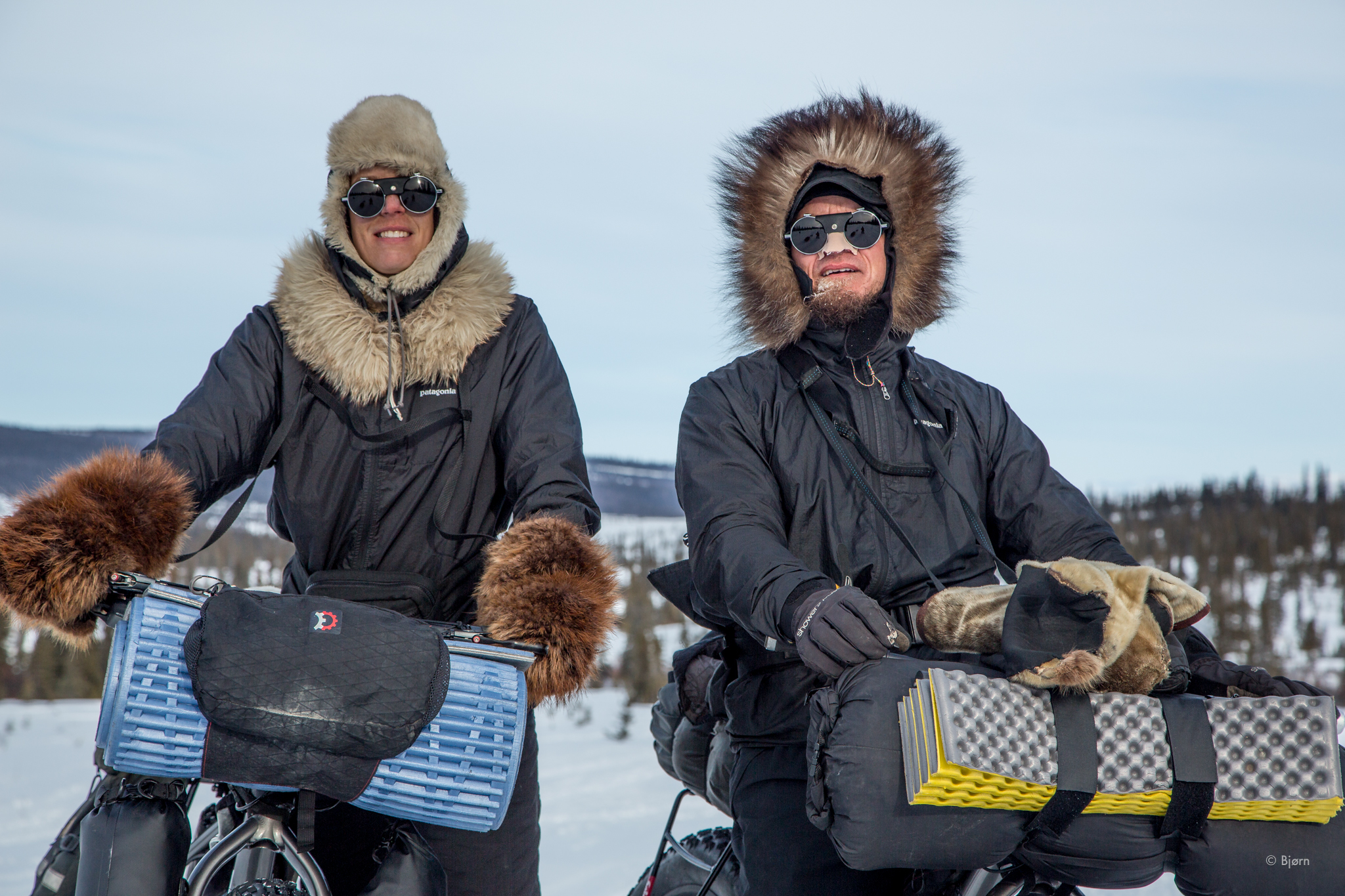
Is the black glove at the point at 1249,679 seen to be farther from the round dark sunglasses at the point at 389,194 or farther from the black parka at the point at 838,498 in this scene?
the round dark sunglasses at the point at 389,194

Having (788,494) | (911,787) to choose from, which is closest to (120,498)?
(788,494)

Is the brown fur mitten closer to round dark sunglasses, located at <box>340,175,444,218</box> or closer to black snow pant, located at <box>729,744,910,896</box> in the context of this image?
black snow pant, located at <box>729,744,910,896</box>

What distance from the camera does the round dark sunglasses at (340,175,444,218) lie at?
8.52 ft

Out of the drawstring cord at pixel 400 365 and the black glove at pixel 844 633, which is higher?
the drawstring cord at pixel 400 365

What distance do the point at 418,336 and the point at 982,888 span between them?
1.73m

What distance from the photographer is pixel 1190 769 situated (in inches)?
64.3

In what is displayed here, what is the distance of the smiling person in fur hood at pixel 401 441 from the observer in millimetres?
2131

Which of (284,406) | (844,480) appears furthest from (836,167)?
(284,406)

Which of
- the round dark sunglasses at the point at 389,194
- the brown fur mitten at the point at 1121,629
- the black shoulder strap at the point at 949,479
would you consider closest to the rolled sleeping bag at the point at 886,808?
the brown fur mitten at the point at 1121,629

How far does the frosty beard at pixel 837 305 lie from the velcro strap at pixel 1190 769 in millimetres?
1257

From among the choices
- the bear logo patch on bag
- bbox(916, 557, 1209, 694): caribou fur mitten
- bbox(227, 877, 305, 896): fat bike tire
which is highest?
bbox(916, 557, 1209, 694): caribou fur mitten

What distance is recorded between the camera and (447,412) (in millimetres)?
2488

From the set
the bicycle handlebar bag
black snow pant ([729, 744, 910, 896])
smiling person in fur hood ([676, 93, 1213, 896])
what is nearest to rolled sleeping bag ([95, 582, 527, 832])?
the bicycle handlebar bag

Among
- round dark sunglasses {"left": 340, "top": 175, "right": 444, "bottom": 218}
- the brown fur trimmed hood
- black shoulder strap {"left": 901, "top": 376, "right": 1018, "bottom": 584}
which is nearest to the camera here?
black shoulder strap {"left": 901, "top": 376, "right": 1018, "bottom": 584}
